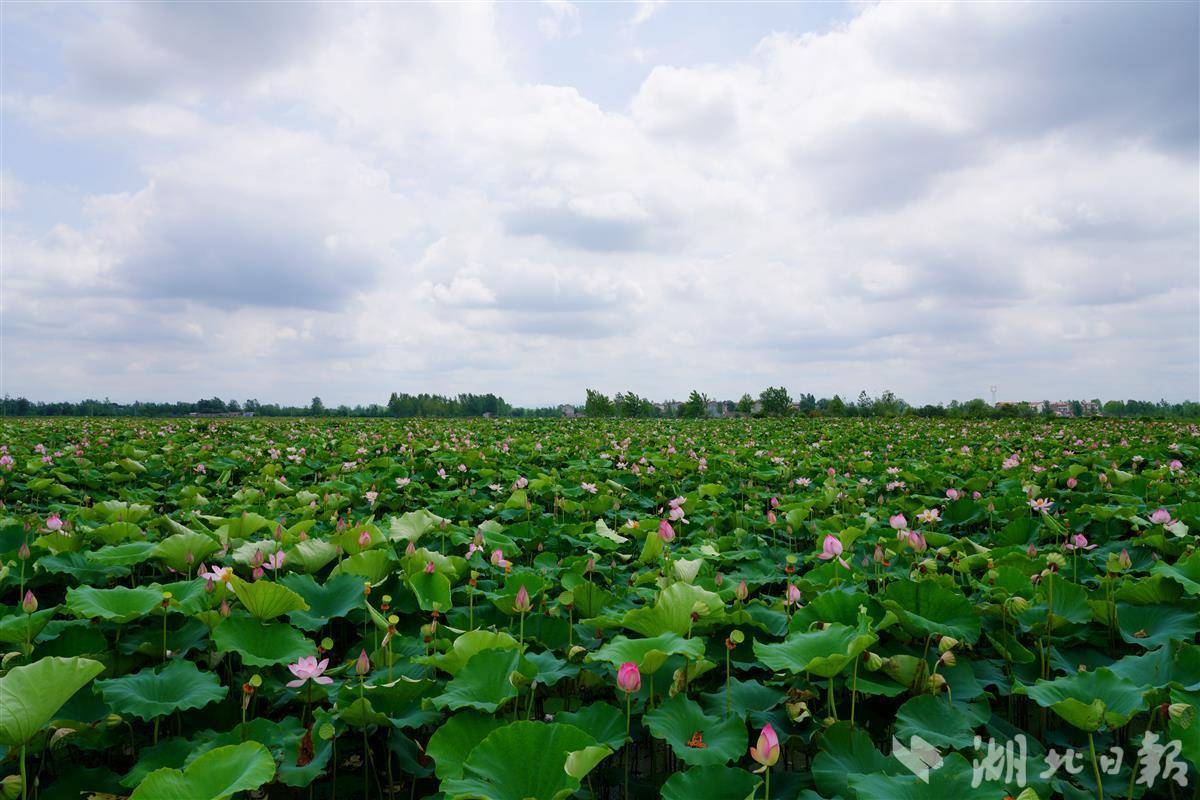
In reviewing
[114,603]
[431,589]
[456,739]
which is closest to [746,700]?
[456,739]

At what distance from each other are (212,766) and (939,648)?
2.10m

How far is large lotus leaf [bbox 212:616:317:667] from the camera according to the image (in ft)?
6.95

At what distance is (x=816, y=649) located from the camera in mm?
1960

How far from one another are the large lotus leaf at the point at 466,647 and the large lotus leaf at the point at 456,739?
0.72 feet

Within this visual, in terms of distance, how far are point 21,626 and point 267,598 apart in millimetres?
910

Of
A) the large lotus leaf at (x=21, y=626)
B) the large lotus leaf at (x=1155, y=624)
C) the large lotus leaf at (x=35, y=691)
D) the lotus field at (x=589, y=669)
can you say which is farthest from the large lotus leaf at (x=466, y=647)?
the large lotus leaf at (x=1155, y=624)

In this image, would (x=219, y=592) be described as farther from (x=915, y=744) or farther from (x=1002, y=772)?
(x=1002, y=772)

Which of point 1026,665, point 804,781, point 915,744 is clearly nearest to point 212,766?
point 804,781

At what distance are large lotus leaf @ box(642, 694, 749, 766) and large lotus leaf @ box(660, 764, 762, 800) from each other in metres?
0.04

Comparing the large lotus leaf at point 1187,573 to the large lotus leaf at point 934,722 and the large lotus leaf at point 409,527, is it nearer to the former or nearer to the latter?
the large lotus leaf at point 934,722

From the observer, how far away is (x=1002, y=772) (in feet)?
5.41

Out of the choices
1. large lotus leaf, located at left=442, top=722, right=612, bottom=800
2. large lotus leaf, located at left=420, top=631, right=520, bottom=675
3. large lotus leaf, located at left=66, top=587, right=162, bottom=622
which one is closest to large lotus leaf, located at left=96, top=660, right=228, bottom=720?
large lotus leaf, located at left=66, top=587, right=162, bottom=622

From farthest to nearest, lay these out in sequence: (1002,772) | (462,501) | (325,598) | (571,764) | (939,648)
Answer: (462,501), (325,598), (939,648), (1002,772), (571,764)

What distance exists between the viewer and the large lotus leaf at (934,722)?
5.89 feet
